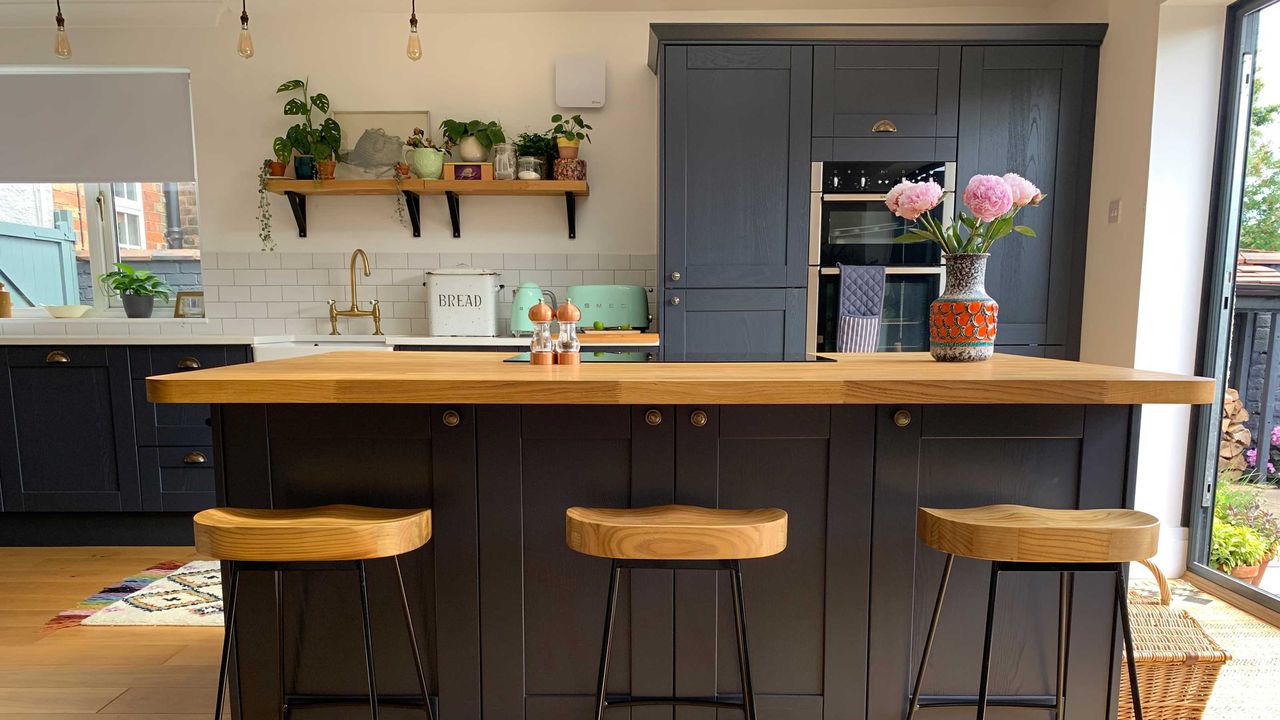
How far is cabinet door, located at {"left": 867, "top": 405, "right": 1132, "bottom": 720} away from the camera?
4.92 feet

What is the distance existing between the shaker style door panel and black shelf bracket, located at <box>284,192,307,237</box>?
2.74 m

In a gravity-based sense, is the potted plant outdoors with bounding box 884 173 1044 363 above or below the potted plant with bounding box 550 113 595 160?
below

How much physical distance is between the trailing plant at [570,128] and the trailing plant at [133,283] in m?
2.37

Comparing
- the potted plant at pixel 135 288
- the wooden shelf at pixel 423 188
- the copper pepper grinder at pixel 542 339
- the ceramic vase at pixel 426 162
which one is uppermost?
the ceramic vase at pixel 426 162

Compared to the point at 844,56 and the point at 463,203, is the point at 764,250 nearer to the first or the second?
the point at 844,56

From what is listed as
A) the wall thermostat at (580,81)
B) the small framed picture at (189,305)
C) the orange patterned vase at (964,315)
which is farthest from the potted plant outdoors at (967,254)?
the small framed picture at (189,305)

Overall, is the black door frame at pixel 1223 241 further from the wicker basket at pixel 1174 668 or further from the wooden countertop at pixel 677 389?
the wooden countertop at pixel 677 389

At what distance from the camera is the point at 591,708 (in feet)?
5.09

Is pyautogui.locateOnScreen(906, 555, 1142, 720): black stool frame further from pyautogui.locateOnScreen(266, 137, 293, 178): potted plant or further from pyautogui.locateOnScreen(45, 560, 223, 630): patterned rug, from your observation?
pyautogui.locateOnScreen(266, 137, 293, 178): potted plant

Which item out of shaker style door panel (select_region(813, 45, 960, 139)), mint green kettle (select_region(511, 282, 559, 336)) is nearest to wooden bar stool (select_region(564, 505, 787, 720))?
mint green kettle (select_region(511, 282, 559, 336))

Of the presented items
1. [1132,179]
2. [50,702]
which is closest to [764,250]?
[1132,179]

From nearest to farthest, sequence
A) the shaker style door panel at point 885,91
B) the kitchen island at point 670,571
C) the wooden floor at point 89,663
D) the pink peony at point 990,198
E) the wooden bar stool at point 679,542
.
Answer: the wooden bar stool at point 679,542, the kitchen island at point 670,571, the pink peony at point 990,198, the wooden floor at point 89,663, the shaker style door panel at point 885,91

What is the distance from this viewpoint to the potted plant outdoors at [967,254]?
1656 mm

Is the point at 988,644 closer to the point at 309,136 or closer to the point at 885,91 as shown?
the point at 885,91
